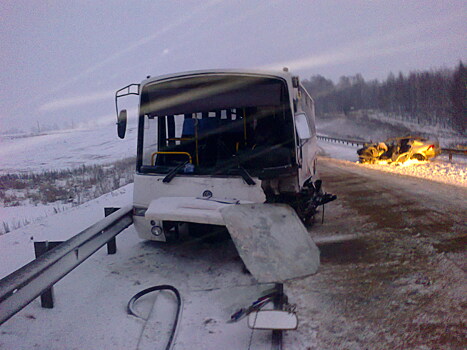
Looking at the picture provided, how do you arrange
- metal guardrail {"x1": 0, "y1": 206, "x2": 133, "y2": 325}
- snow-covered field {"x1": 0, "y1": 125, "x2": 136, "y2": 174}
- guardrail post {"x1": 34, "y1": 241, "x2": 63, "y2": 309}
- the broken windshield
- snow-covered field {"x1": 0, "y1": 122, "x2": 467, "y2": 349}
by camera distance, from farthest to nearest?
snow-covered field {"x1": 0, "y1": 125, "x2": 136, "y2": 174}
the broken windshield
guardrail post {"x1": 34, "y1": 241, "x2": 63, "y2": 309}
snow-covered field {"x1": 0, "y1": 122, "x2": 467, "y2": 349}
metal guardrail {"x1": 0, "y1": 206, "x2": 133, "y2": 325}

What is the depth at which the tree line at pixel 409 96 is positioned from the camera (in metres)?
52.2

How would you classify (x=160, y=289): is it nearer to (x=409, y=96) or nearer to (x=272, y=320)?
(x=272, y=320)

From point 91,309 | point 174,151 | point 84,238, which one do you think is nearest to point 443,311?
point 91,309

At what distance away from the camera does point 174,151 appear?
6.03m

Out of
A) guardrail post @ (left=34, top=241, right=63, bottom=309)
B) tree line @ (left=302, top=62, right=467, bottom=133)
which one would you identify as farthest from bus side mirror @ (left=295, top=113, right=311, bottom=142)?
tree line @ (left=302, top=62, right=467, bottom=133)

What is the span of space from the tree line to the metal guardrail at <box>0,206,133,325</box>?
4175cm

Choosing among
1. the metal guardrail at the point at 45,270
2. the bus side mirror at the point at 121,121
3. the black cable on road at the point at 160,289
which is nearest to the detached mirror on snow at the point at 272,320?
the black cable on road at the point at 160,289

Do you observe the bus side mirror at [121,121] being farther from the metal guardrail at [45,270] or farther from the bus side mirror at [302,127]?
the bus side mirror at [302,127]

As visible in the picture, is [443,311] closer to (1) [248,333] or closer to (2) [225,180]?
(1) [248,333]

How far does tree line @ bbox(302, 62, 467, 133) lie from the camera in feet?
171

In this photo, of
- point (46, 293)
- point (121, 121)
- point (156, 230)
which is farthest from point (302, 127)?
point (46, 293)

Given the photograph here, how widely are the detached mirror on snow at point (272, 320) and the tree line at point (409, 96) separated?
42.5 meters

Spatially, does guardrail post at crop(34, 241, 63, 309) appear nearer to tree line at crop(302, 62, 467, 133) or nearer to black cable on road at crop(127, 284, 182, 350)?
black cable on road at crop(127, 284, 182, 350)

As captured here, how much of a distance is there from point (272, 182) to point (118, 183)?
13.4 m
